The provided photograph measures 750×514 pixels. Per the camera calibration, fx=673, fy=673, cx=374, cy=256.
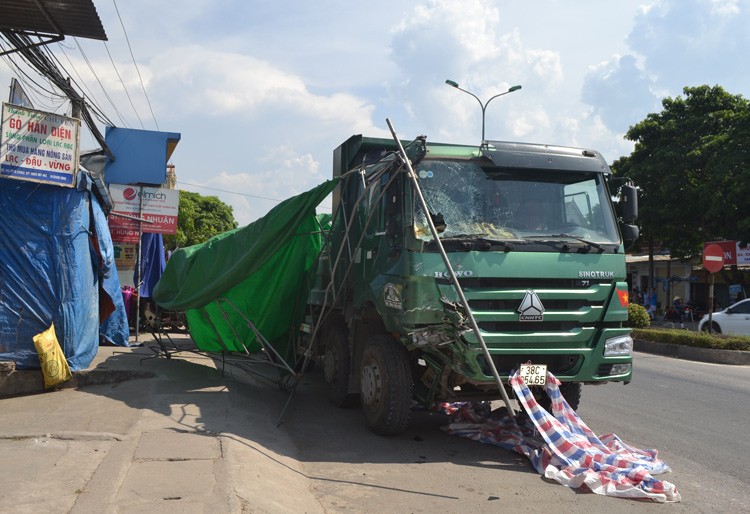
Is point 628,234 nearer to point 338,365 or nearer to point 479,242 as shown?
point 479,242

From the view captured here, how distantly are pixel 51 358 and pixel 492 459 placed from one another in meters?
4.91

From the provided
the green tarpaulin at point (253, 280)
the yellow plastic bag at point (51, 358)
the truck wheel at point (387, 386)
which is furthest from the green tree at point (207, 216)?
the truck wheel at point (387, 386)

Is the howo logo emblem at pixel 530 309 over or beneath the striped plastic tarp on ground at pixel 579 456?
over

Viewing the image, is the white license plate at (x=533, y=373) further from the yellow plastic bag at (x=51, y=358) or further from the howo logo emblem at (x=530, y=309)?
the yellow plastic bag at (x=51, y=358)

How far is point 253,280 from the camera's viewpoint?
859 cm

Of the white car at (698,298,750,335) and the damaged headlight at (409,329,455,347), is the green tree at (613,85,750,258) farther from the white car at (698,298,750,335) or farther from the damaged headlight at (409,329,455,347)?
the damaged headlight at (409,329,455,347)

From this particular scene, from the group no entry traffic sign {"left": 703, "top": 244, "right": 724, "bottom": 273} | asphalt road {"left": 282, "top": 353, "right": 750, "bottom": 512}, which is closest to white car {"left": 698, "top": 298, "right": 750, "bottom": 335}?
no entry traffic sign {"left": 703, "top": 244, "right": 724, "bottom": 273}

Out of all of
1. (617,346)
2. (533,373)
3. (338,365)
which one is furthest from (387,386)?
(617,346)

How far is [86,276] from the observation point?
834cm

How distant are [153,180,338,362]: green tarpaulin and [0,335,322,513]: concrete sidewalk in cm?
104

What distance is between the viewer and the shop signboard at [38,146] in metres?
7.46

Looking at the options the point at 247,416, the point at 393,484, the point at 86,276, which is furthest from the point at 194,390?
the point at 393,484

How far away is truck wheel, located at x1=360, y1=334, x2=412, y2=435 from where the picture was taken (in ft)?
20.2

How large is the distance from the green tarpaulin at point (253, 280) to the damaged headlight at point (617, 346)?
3.58 meters
